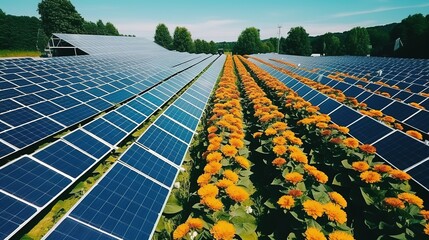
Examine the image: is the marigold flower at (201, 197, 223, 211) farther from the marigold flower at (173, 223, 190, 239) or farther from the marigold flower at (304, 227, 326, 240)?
the marigold flower at (304, 227, 326, 240)

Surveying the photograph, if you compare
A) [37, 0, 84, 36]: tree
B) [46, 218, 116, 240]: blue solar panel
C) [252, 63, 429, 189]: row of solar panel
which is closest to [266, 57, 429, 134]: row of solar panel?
[252, 63, 429, 189]: row of solar panel

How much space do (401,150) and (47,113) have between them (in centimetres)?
1104

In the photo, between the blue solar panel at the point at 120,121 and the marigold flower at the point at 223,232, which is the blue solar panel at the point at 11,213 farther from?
the blue solar panel at the point at 120,121

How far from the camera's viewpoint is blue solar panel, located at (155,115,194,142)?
8125 mm

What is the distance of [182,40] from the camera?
115 metres

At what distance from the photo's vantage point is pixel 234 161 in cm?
670

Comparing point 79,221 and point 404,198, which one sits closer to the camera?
point 79,221

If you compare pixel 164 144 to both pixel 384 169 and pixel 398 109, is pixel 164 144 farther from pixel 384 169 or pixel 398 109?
pixel 398 109

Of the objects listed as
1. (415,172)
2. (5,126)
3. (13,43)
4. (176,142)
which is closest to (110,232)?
(176,142)

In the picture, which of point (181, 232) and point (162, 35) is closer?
point (181, 232)

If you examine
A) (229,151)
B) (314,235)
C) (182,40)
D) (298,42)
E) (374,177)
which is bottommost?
(314,235)

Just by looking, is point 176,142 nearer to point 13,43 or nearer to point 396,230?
point 396,230

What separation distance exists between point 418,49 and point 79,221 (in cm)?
9562

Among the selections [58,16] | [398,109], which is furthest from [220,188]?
[58,16]
